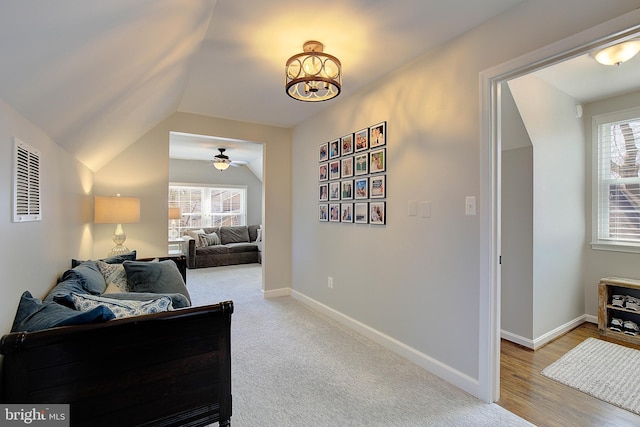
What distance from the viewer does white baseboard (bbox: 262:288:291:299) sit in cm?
420

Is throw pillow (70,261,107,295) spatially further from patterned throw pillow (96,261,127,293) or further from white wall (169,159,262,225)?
white wall (169,159,262,225)

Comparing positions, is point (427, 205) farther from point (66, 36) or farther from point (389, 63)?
point (66, 36)

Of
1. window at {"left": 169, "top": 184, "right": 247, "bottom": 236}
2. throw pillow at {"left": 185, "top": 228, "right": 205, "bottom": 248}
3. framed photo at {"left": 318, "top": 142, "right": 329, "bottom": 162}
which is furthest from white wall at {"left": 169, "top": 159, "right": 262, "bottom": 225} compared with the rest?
framed photo at {"left": 318, "top": 142, "right": 329, "bottom": 162}

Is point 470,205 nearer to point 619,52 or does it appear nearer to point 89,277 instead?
point 619,52

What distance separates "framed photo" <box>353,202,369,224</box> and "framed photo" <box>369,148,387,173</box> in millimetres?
349

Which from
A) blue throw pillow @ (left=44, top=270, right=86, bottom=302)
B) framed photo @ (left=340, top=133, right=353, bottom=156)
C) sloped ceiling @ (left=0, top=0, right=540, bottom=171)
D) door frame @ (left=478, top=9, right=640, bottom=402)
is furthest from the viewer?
framed photo @ (left=340, top=133, right=353, bottom=156)

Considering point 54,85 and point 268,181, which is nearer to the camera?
point 54,85

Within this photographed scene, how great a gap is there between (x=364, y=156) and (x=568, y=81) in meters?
2.01

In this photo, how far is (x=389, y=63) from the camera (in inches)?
97.6

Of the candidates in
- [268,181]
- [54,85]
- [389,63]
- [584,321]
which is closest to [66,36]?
[54,85]

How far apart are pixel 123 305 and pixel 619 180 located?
4471 millimetres

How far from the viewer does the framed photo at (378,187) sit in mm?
2728

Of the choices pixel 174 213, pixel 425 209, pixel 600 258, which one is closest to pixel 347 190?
pixel 425 209

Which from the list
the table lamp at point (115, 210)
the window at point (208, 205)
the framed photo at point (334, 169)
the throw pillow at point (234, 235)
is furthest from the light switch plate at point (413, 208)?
the window at point (208, 205)
